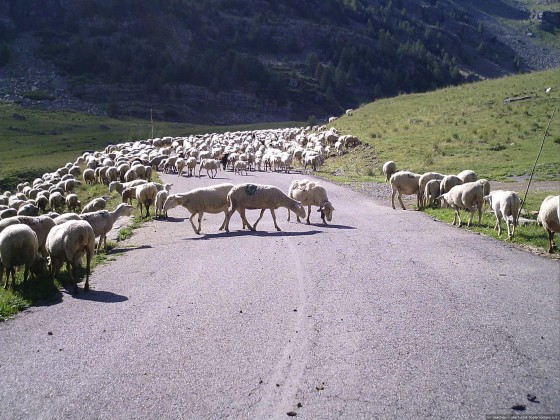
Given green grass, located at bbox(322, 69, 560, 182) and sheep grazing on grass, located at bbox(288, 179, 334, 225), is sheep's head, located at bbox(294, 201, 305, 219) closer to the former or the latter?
sheep grazing on grass, located at bbox(288, 179, 334, 225)

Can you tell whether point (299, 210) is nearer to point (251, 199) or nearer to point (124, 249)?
point (251, 199)

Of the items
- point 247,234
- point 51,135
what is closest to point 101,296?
point 247,234

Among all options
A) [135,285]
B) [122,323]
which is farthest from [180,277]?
[122,323]

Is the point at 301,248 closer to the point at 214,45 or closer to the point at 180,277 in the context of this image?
the point at 180,277

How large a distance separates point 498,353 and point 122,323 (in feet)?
19.5

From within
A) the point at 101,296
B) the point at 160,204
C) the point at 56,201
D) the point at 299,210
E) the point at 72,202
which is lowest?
the point at 56,201

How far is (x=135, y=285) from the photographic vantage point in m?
11.1

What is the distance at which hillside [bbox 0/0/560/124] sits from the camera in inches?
5074

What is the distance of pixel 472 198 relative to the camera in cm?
1683

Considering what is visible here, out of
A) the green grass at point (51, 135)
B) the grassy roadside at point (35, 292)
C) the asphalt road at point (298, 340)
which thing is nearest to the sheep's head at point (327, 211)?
the asphalt road at point (298, 340)

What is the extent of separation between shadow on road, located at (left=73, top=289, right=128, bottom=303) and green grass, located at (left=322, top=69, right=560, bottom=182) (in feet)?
74.1

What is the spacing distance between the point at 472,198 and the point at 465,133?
26772 mm

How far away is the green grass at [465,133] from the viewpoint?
32.5 metres

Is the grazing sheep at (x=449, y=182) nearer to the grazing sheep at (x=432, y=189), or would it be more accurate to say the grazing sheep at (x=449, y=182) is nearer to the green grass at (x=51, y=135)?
the grazing sheep at (x=432, y=189)
